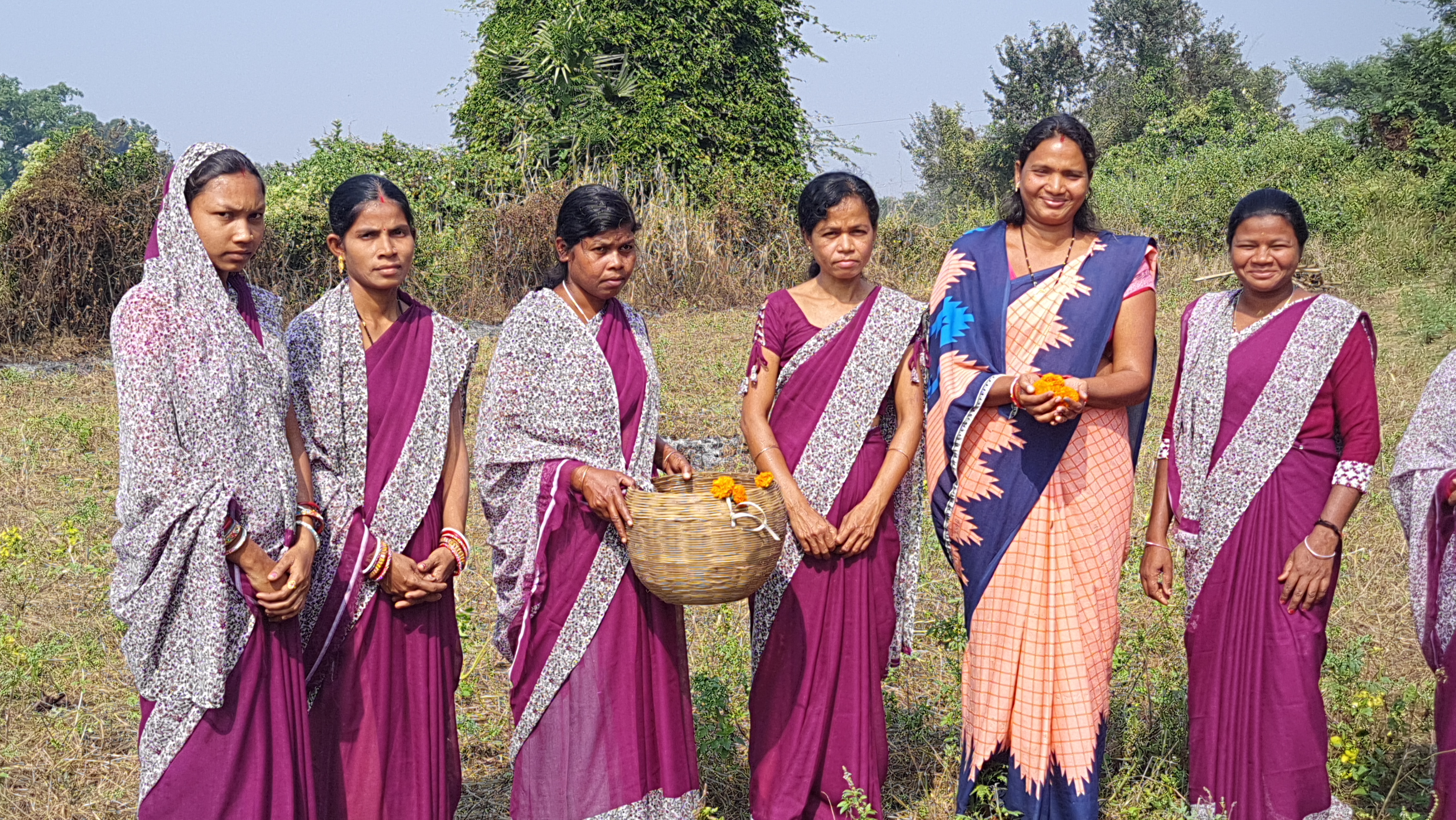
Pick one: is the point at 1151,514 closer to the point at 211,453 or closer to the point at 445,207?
the point at 211,453

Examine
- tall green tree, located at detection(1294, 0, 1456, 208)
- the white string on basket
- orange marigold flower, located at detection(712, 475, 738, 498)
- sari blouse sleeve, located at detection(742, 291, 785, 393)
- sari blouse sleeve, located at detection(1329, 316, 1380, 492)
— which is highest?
tall green tree, located at detection(1294, 0, 1456, 208)

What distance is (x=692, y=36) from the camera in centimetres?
1605

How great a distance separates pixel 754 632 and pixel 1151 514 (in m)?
1.31

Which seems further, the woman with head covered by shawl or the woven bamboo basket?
the woven bamboo basket

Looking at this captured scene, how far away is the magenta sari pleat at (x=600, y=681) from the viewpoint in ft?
10.7

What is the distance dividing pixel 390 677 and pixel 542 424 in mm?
812

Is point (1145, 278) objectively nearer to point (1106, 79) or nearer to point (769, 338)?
point (769, 338)

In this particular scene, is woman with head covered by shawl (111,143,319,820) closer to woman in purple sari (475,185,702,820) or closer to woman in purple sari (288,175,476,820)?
woman in purple sari (288,175,476,820)

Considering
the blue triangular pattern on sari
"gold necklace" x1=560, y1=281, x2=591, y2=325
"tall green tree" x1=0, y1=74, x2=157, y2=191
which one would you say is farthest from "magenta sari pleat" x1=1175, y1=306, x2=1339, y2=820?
"tall green tree" x1=0, y1=74, x2=157, y2=191

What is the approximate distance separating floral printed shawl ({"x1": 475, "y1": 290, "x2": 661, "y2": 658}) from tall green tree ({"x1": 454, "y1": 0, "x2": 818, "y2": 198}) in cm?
1235

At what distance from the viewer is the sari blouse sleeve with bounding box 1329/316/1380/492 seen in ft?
10.6

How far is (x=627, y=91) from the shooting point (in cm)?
1584

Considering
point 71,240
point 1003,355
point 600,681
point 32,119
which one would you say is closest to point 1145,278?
point 1003,355

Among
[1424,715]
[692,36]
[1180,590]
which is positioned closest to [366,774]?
[1424,715]
